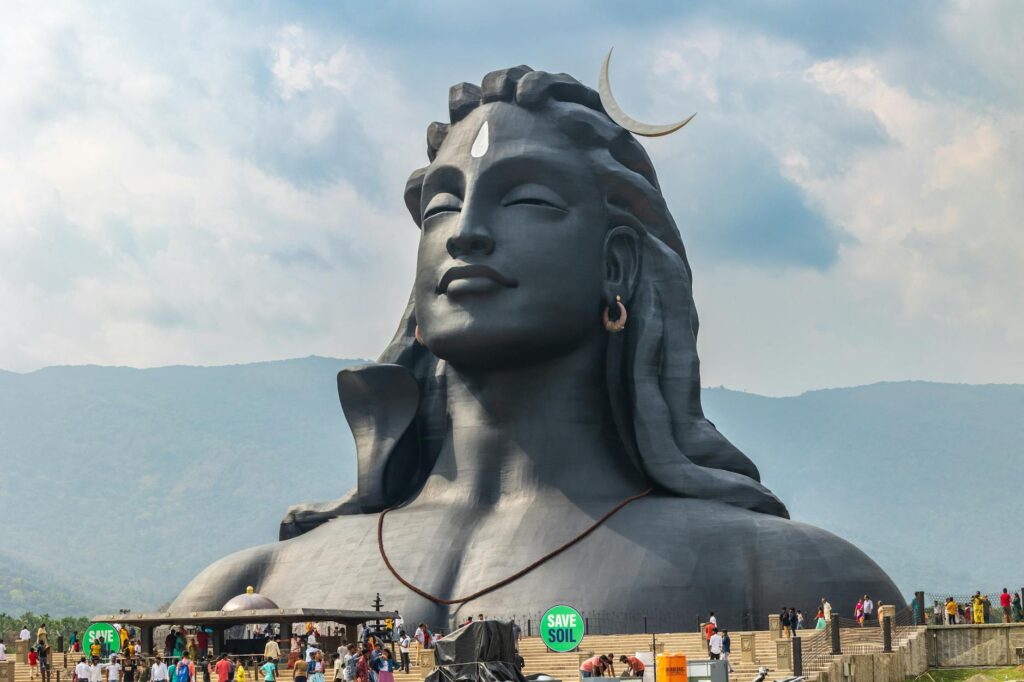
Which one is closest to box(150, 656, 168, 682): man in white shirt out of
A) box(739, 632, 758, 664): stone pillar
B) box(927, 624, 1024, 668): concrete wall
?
box(739, 632, 758, 664): stone pillar

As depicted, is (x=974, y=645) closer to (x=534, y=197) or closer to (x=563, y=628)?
(x=563, y=628)

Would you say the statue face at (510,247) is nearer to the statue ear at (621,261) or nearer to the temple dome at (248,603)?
the statue ear at (621,261)

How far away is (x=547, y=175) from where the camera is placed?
4316cm

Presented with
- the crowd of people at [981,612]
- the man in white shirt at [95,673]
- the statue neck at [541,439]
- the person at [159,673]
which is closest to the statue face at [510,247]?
the statue neck at [541,439]

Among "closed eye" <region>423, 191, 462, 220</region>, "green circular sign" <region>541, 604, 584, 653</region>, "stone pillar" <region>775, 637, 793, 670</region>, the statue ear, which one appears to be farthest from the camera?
the statue ear

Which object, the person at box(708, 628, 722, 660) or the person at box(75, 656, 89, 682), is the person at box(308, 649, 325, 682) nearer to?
the person at box(75, 656, 89, 682)

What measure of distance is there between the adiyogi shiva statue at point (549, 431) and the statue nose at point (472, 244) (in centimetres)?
5

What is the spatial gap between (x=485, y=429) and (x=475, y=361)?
1894 millimetres

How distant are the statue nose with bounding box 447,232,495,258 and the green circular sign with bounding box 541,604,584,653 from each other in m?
13.5

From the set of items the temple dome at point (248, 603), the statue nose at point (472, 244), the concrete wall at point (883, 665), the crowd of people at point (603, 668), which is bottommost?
the concrete wall at point (883, 665)

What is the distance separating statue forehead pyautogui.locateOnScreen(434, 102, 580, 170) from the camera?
43.4 m

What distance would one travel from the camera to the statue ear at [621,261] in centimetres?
4403

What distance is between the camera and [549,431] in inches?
1706

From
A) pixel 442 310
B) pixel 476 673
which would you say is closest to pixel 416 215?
pixel 442 310
